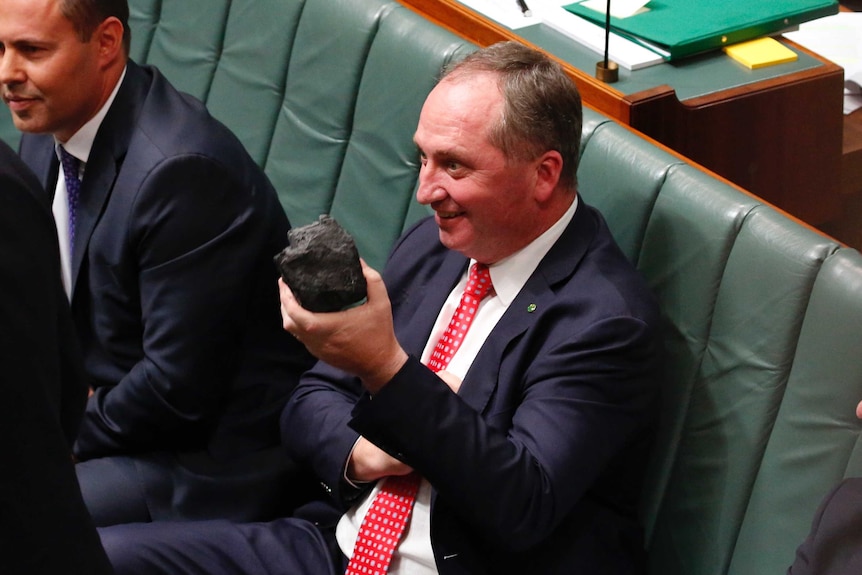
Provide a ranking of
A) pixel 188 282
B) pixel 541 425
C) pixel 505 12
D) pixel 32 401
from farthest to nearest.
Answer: pixel 505 12, pixel 188 282, pixel 541 425, pixel 32 401

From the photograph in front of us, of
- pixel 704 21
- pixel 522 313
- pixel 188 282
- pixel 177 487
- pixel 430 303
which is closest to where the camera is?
pixel 522 313

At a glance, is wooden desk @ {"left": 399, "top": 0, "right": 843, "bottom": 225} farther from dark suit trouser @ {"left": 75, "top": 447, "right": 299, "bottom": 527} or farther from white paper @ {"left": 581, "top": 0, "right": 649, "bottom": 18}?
dark suit trouser @ {"left": 75, "top": 447, "right": 299, "bottom": 527}

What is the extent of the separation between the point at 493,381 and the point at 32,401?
0.76 meters

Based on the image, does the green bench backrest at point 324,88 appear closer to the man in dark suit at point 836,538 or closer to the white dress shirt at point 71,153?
the white dress shirt at point 71,153

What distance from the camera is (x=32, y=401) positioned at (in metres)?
1.08

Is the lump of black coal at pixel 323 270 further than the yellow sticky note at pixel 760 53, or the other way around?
the yellow sticky note at pixel 760 53

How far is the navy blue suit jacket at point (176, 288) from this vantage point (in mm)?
1958

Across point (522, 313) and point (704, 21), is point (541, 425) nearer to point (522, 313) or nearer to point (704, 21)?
point (522, 313)

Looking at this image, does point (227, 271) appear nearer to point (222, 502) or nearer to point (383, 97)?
point (222, 502)

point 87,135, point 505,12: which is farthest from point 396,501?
point 505,12

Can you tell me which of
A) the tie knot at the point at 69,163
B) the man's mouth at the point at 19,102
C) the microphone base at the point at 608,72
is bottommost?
the tie knot at the point at 69,163

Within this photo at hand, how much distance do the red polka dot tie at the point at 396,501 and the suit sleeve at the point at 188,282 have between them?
15.7 inches

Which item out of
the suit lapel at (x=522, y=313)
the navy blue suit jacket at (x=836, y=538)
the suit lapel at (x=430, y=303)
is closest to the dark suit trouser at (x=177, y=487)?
the suit lapel at (x=430, y=303)

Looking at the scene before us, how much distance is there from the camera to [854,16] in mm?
3000
